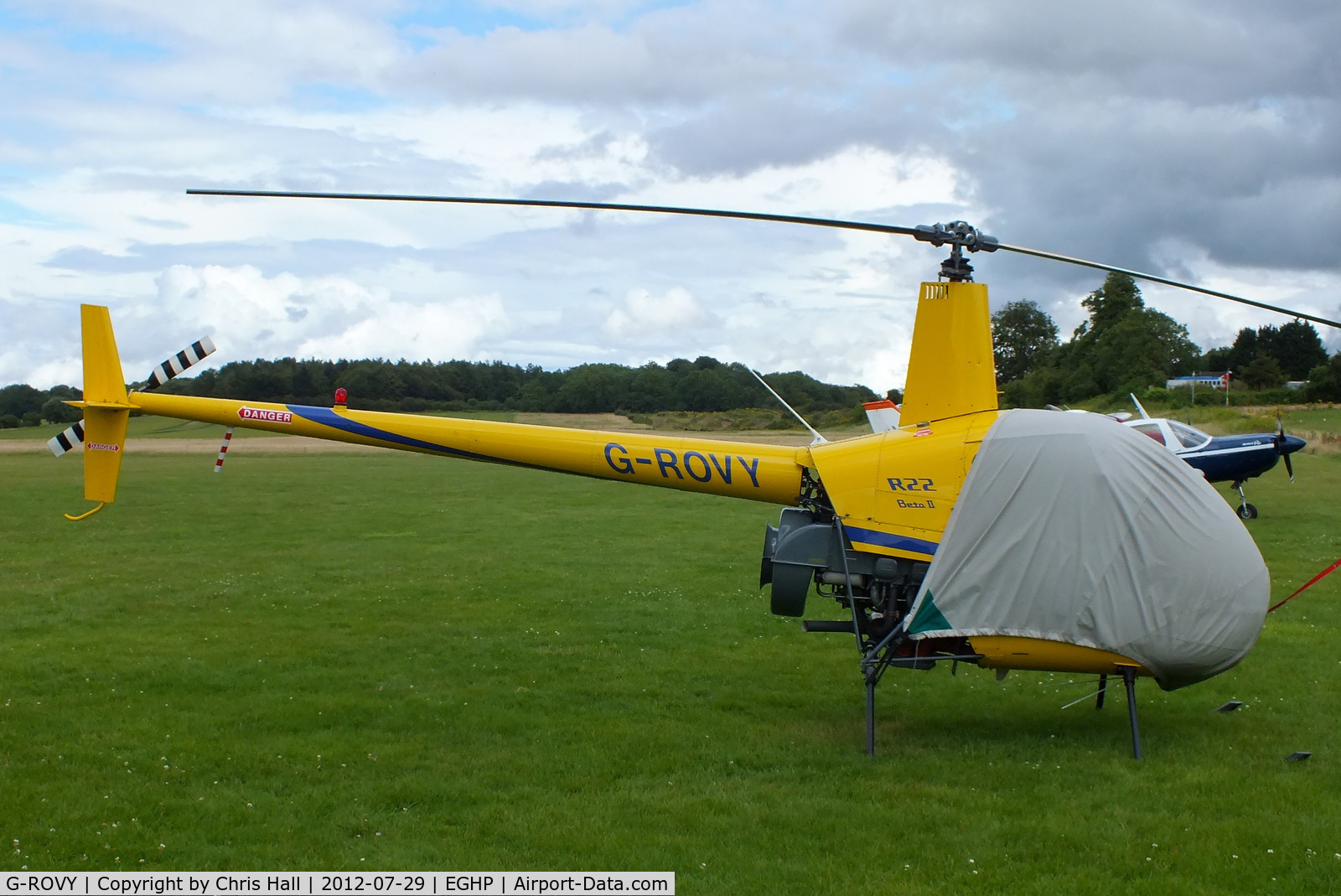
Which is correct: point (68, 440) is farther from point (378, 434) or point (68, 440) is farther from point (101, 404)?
point (378, 434)

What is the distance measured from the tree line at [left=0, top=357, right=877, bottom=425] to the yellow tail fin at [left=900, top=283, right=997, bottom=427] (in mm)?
2008

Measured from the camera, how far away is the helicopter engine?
7.73 m

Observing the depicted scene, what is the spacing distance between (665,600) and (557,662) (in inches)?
140

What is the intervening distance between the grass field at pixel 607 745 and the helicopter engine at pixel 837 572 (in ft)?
3.63

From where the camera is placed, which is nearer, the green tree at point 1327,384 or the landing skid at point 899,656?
the landing skid at point 899,656

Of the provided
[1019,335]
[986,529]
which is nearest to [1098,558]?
[986,529]

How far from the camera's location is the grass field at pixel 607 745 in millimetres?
5773

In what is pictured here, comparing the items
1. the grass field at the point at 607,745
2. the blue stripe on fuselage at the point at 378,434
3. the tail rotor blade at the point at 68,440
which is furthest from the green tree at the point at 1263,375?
the tail rotor blade at the point at 68,440

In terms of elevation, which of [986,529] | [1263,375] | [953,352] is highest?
[1263,375]

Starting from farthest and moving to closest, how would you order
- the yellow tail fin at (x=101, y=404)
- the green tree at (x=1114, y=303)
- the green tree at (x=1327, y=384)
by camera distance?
the green tree at (x=1327, y=384), the green tree at (x=1114, y=303), the yellow tail fin at (x=101, y=404)

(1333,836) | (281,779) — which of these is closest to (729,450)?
(281,779)

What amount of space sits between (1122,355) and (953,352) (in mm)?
25896

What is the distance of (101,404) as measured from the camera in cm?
1034

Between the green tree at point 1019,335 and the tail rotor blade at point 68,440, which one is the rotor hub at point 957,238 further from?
the green tree at point 1019,335
